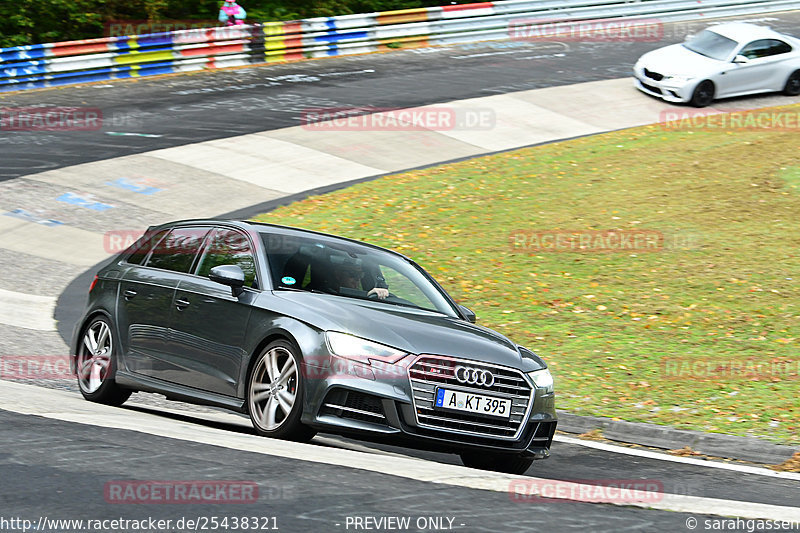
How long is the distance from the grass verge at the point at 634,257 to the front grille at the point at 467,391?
2.70 meters

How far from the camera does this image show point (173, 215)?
17328 mm

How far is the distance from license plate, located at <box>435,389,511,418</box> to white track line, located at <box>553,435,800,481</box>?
2.04 metres

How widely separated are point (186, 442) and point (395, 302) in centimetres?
216

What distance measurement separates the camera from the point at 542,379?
7.54 metres

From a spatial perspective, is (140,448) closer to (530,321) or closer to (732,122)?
(530,321)

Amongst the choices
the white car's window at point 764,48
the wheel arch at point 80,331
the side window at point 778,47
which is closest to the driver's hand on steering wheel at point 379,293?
the wheel arch at point 80,331

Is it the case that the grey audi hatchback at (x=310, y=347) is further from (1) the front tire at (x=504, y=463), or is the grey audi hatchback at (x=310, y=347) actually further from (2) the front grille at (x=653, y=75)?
(2) the front grille at (x=653, y=75)

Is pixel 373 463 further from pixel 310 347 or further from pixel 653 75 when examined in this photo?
pixel 653 75

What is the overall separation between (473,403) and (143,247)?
3446 millimetres

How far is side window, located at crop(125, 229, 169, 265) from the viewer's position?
356 inches

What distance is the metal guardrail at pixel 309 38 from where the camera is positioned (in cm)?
2544

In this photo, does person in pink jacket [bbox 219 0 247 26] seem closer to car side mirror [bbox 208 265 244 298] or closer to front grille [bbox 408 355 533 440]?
car side mirror [bbox 208 265 244 298]

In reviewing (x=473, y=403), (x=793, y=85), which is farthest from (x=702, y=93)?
(x=473, y=403)

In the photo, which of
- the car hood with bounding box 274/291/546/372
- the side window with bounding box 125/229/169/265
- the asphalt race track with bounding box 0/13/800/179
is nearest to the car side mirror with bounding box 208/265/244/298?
the car hood with bounding box 274/291/546/372
